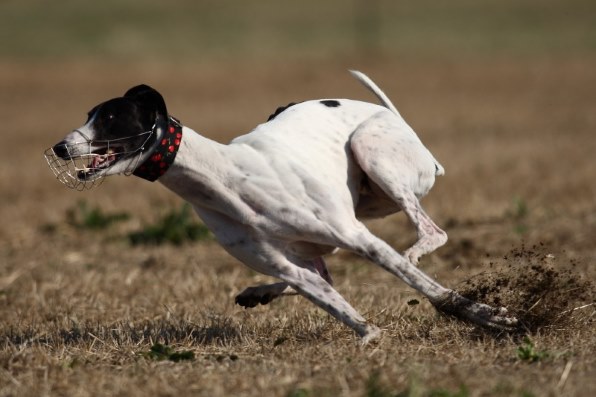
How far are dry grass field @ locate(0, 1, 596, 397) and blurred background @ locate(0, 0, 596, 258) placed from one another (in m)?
0.10

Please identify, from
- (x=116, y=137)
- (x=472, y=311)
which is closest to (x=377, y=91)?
(x=472, y=311)

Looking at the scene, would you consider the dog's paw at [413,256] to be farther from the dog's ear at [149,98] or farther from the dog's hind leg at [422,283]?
the dog's ear at [149,98]

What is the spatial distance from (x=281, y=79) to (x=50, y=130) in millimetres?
9538

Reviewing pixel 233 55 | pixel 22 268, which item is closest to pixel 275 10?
pixel 233 55

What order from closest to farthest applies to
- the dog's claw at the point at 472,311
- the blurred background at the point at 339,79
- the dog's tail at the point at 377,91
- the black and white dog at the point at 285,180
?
the black and white dog at the point at 285,180
the dog's claw at the point at 472,311
the dog's tail at the point at 377,91
the blurred background at the point at 339,79

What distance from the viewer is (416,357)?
211 inches

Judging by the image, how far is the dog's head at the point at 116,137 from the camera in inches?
205

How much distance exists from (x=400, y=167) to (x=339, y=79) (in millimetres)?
24792

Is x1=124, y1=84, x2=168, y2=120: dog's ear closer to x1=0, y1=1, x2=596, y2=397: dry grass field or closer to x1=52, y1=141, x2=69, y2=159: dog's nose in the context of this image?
x1=52, y1=141, x2=69, y2=159: dog's nose

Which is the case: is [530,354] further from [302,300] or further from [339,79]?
[339,79]

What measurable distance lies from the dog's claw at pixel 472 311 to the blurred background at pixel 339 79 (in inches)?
146

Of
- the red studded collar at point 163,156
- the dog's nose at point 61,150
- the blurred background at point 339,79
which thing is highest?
the dog's nose at point 61,150

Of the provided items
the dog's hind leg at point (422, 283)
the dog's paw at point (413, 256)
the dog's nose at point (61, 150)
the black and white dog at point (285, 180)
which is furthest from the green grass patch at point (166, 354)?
the dog's paw at point (413, 256)

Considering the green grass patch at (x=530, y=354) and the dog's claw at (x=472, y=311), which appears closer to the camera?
the green grass patch at (x=530, y=354)
